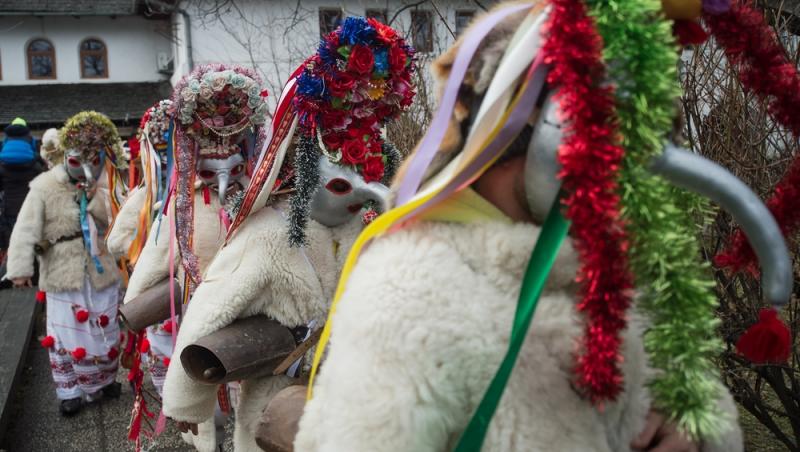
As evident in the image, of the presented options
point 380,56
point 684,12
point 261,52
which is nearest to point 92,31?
point 261,52

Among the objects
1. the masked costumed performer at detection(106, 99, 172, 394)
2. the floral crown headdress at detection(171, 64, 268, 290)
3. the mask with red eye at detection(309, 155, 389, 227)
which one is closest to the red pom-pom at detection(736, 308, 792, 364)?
the mask with red eye at detection(309, 155, 389, 227)

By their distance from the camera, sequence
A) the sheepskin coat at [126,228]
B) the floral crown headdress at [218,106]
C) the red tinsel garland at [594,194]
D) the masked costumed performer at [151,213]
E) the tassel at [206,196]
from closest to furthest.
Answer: the red tinsel garland at [594,194]
the floral crown headdress at [218,106]
the tassel at [206,196]
the masked costumed performer at [151,213]
the sheepskin coat at [126,228]

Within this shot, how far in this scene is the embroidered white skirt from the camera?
5.78 meters

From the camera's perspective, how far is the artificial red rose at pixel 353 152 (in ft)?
8.46

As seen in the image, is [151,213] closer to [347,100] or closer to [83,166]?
[83,166]

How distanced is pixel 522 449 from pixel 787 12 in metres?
2.76

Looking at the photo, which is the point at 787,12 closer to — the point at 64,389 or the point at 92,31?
the point at 64,389

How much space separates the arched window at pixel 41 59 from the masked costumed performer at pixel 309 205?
78.8ft

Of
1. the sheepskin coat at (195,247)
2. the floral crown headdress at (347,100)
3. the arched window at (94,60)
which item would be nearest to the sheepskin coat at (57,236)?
the sheepskin coat at (195,247)

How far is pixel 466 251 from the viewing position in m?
1.32

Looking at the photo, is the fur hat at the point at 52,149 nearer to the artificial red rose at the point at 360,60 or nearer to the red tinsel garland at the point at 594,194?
the artificial red rose at the point at 360,60

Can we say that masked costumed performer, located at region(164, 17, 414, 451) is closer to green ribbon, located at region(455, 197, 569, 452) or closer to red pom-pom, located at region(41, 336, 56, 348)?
green ribbon, located at region(455, 197, 569, 452)

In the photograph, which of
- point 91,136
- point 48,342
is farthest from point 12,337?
point 91,136

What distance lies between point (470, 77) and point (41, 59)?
25650 mm
